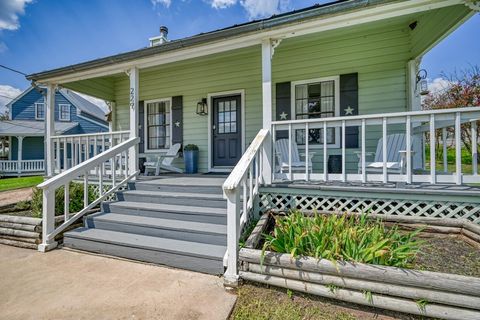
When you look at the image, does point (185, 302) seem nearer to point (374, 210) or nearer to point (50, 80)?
point (374, 210)

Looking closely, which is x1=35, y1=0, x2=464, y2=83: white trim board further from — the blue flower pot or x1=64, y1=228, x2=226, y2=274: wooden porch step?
x1=64, y1=228, x2=226, y2=274: wooden porch step

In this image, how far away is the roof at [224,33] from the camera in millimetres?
3055

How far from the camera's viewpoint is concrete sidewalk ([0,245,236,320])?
1954mm

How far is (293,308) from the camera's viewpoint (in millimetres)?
1965

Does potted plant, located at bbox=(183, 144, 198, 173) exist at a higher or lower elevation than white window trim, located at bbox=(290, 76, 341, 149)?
lower

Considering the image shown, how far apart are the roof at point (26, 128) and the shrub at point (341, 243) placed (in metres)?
15.8

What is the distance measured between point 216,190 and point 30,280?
226 centimetres

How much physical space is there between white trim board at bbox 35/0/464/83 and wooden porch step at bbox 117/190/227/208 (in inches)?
93.1

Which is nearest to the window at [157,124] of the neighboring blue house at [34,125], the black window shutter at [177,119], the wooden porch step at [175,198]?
the black window shutter at [177,119]

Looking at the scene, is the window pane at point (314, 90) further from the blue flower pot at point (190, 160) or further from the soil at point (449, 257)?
the soil at point (449, 257)

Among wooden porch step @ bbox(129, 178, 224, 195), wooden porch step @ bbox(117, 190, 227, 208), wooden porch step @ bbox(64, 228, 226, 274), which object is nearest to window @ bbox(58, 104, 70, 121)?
wooden porch step @ bbox(129, 178, 224, 195)

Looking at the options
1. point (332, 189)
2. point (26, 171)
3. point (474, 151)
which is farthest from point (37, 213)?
point (26, 171)

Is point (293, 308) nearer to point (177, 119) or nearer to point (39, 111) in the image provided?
point (177, 119)

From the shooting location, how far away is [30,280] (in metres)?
2.46
